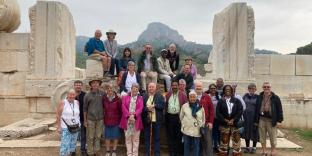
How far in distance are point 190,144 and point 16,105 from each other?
23.2 ft

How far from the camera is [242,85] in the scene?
453 inches

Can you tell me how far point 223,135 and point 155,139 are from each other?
135cm

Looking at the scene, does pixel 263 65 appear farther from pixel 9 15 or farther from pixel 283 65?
pixel 9 15

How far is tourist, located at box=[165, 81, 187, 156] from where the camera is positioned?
25.5ft

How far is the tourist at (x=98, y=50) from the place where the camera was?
953 centimetres

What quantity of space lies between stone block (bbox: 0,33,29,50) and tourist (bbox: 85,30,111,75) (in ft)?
12.7

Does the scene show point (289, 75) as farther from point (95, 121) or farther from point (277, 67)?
point (95, 121)

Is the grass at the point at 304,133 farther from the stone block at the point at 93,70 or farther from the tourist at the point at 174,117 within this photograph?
the stone block at the point at 93,70

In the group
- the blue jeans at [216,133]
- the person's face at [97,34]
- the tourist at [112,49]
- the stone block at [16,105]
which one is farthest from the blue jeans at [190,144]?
the stone block at [16,105]

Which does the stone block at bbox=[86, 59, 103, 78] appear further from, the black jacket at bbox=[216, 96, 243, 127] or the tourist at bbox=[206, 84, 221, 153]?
the black jacket at bbox=[216, 96, 243, 127]

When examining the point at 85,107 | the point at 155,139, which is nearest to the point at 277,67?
the point at 155,139

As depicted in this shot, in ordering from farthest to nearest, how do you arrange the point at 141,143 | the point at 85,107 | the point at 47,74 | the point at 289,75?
the point at 289,75, the point at 47,74, the point at 141,143, the point at 85,107

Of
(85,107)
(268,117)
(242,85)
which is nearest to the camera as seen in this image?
(85,107)

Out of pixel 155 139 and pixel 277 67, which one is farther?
pixel 277 67
